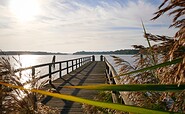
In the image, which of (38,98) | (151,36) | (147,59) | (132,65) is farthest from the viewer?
(132,65)

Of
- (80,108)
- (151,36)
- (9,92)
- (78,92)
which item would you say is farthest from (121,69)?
(78,92)

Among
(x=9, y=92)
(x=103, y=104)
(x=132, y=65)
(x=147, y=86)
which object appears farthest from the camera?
(x=132, y=65)

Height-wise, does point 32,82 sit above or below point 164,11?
below

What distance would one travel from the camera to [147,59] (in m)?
3.12

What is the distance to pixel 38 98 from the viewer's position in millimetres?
2436

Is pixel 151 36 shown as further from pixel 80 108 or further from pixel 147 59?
pixel 80 108

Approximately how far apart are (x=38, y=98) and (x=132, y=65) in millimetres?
1380

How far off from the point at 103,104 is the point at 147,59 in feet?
7.62

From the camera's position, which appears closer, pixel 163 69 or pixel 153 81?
pixel 163 69

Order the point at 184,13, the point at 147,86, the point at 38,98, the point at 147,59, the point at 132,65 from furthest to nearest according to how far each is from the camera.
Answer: the point at 132,65
the point at 147,59
the point at 38,98
the point at 184,13
the point at 147,86

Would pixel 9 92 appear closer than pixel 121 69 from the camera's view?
Yes

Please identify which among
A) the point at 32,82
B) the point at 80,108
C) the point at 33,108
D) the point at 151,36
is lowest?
the point at 80,108


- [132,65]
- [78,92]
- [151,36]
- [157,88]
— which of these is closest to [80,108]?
[78,92]

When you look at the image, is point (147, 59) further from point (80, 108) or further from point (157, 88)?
point (80, 108)
